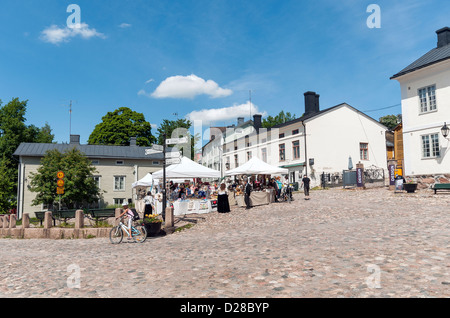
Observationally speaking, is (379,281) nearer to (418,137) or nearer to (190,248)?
(190,248)

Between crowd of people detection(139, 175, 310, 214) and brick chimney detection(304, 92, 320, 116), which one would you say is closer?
crowd of people detection(139, 175, 310, 214)

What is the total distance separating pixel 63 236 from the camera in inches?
591

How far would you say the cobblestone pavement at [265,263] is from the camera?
211 inches

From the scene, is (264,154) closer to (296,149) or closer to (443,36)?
(296,149)

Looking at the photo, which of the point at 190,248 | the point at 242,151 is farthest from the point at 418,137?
the point at 242,151

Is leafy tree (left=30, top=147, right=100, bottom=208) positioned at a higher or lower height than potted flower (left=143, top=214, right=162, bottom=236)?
higher

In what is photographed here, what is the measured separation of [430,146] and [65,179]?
1231 inches

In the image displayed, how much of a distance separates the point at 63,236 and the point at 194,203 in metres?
6.65

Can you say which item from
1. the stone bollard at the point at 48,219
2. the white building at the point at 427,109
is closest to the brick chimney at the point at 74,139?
the stone bollard at the point at 48,219

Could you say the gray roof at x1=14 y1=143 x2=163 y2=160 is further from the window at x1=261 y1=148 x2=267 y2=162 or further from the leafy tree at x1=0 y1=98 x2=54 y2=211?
the window at x1=261 y1=148 x2=267 y2=162

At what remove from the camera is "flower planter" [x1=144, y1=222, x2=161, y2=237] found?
1280cm

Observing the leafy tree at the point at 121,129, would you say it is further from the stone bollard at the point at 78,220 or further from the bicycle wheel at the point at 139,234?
the bicycle wheel at the point at 139,234

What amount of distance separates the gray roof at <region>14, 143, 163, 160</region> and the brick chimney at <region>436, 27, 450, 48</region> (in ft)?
100

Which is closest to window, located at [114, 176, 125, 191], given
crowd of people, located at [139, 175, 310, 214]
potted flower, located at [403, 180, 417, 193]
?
crowd of people, located at [139, 175, 310, 214]
